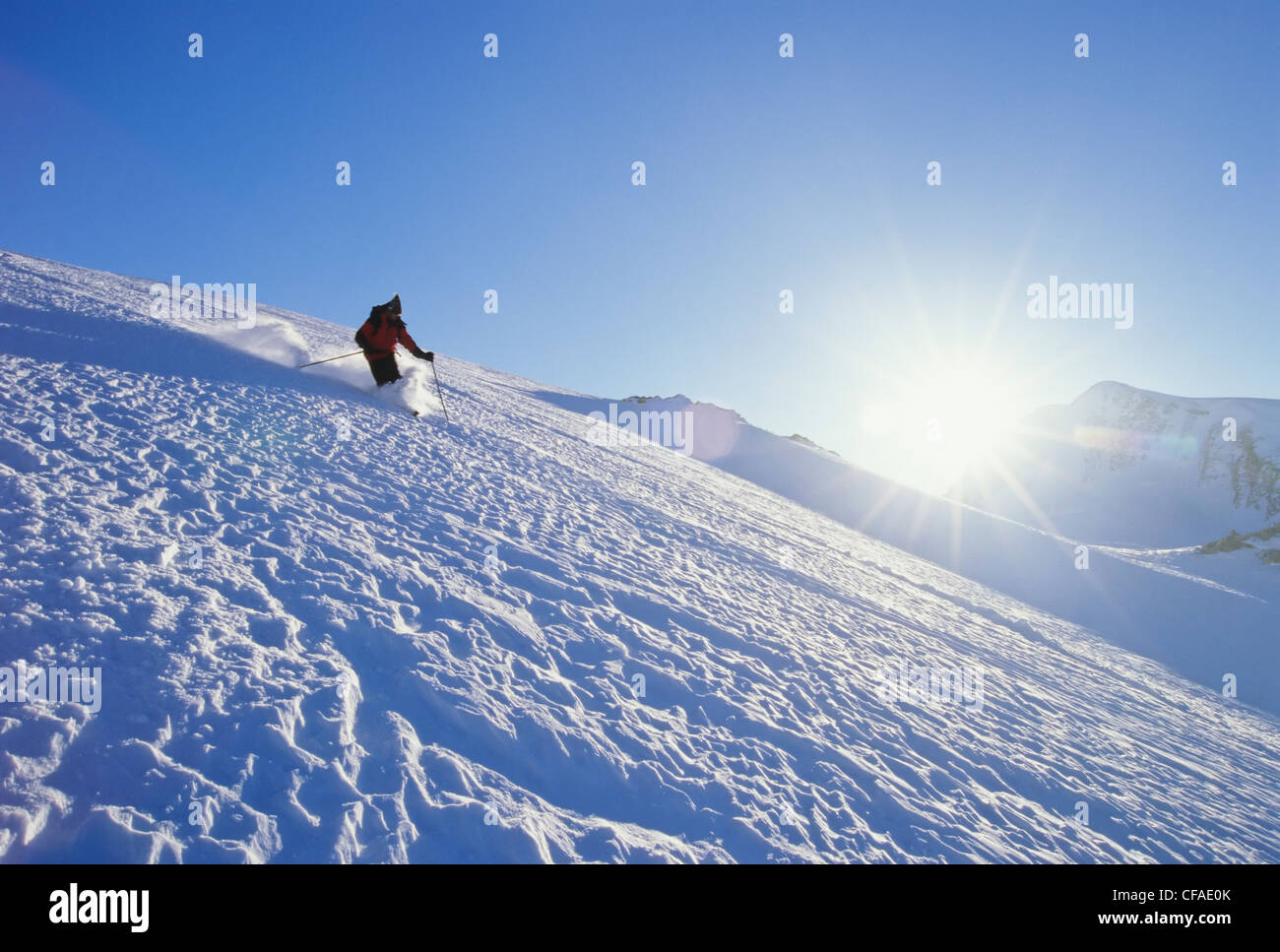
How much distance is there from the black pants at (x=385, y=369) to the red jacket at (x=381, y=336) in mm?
77

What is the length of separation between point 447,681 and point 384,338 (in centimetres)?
1045

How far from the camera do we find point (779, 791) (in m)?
4.48

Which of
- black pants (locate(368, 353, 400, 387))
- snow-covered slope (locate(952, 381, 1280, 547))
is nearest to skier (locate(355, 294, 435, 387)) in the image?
black pants (locate(368, 353, 400, 387))

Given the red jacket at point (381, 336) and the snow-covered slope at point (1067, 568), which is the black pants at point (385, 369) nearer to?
the red jacket at point (381, 336)

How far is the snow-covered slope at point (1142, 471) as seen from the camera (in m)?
70.0

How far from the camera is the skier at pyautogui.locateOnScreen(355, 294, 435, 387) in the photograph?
12562 millimetres

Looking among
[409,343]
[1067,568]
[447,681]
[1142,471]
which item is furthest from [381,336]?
[1142,471]

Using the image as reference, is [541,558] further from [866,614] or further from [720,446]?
[720,446]

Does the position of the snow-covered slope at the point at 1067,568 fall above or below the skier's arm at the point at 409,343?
below

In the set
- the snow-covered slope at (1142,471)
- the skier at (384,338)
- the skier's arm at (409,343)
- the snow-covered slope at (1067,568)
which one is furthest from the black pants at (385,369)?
the snow-covered slope at (1142,471)

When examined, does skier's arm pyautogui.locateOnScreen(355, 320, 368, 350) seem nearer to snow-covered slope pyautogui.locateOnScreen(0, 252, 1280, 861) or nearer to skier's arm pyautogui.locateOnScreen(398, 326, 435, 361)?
skier's arm pyautogui.locateOnScreen(398, 326, 435, 361)

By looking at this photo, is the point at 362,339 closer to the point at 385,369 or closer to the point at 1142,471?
the point at 385,369

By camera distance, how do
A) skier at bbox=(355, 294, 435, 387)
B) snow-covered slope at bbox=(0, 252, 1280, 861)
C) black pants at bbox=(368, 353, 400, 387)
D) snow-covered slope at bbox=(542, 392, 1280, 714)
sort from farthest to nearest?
snow-covered slope at bbox=(542, 392, 1280, 714) → black pants at bbox=(368, 353, 400, 387) → skier at bbox=(355, 294, 435, 387) → snow-covered slope at bbox=(0, 252, 1280, 861)
